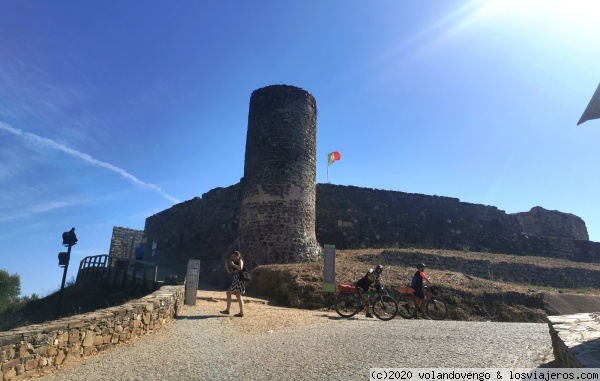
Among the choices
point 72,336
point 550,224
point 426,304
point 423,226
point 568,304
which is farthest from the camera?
point 550,224

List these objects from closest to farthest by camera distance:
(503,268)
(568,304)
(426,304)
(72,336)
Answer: (72,336) → (426,304) → (568,304) → (503,268)

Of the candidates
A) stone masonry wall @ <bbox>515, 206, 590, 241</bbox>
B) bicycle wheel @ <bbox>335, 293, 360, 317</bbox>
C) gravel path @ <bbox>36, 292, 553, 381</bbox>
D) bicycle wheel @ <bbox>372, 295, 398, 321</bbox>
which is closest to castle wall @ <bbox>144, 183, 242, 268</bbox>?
bicycle wheel @ <bbox>335, 293, 360, 317</bbox>

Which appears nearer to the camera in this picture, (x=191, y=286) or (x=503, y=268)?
(x=191, y=286)

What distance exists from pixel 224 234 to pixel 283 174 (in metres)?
7.37

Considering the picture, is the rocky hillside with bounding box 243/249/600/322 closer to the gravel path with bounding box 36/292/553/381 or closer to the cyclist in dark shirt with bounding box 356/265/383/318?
the cyclist in dark shirt with bounding box 356/265/383/318

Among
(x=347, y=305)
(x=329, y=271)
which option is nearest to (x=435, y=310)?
(x=347, y=305)

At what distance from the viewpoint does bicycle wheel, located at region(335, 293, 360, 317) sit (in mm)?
10922

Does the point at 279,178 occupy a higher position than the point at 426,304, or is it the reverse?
the point at 279,178

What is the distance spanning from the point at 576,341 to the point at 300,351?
3740 millimetres

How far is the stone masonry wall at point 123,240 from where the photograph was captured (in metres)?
35.8

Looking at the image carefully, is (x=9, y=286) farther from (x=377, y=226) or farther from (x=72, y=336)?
(x=72, y=336)

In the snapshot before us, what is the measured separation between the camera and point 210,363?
19.4 feet

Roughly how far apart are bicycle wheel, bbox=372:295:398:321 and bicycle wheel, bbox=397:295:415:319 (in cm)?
51

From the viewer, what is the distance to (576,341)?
4723mm
